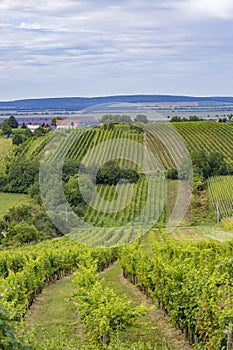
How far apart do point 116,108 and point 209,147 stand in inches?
1554

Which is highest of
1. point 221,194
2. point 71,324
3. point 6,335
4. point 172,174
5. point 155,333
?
point 6,335

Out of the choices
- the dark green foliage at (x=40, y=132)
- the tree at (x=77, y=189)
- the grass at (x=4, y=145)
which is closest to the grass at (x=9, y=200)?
the tree at (x=77, y=189)

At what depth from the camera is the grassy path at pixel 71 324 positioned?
1033 centimetres

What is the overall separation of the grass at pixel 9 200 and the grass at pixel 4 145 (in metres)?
14.0

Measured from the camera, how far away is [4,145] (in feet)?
258

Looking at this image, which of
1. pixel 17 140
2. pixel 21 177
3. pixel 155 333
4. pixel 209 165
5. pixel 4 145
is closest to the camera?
pixel 155 333

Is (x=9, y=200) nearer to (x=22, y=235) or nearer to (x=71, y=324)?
(x=22, y=235)

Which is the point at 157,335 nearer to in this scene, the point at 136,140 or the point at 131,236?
the point at 131,236

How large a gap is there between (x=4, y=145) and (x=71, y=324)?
2733 inches

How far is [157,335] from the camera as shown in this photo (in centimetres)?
1188

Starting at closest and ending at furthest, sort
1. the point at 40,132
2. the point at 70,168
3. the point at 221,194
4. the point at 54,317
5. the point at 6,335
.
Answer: the point at 6,335
the point at 54,317
the point at 221,194
the point at 70,168
the point at 40,132

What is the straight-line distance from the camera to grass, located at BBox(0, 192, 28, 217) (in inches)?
2156

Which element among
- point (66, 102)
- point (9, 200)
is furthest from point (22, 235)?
point (66, 102)

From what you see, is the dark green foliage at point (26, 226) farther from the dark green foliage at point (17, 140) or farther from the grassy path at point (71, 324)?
the dark green foliage at point (17, 140)
